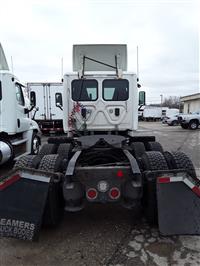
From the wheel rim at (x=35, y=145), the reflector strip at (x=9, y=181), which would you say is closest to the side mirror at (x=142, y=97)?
the wheel rim at (x=35, y=145)

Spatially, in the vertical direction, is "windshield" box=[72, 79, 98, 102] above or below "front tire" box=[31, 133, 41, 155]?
above

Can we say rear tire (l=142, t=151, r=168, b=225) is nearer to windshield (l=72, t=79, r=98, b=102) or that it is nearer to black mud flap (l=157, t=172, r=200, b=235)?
black mud flap (l=157, t=172, r=200, b=235)

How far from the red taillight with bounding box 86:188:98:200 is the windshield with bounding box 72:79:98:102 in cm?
295

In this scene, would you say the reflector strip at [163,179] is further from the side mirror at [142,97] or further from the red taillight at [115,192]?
the side mirror at [142,97]

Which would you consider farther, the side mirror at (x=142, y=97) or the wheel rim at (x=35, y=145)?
the wheel rim at (x=35, y=145)

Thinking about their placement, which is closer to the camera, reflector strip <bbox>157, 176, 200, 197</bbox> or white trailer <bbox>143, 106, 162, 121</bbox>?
reflector strip <bbox>157, 176, 200, 197</bbox>

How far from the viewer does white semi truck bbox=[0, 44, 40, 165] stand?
5.72 m

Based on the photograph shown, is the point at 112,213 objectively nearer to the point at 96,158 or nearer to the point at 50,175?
the point at 96,158

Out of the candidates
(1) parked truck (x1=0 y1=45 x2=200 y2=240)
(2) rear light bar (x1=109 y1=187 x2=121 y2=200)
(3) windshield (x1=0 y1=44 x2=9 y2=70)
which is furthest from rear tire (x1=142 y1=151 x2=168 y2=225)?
(3) windshield (x1=0 y1=44 x2=9 y2=70)

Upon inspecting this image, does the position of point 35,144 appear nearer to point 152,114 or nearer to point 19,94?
point 19,94

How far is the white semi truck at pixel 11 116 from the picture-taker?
572cm

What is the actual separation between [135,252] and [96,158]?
1.46 metres

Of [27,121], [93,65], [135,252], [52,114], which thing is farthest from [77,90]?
[52,114]

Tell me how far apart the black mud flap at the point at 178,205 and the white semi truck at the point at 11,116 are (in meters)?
4.16
